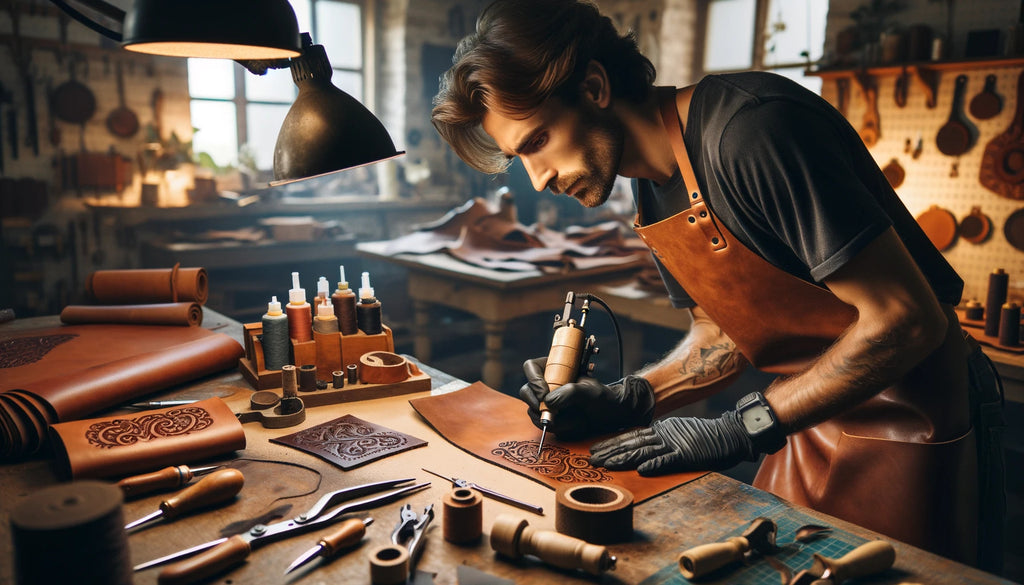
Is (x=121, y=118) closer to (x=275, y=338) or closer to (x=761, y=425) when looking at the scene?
(x=275, y=338)

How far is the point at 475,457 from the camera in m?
1.61

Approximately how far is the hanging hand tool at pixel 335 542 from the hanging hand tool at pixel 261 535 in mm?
72

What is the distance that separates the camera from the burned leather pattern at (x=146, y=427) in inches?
59.1

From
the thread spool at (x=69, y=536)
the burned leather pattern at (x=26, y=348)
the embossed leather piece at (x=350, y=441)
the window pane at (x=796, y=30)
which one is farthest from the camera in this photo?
the window pane at (x=796, y=30)

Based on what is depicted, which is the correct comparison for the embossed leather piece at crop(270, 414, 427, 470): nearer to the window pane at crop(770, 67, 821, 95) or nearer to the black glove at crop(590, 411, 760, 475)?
the black glove at crop(590, 411, 760, 475)

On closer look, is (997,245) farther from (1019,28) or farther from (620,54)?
(620,54)

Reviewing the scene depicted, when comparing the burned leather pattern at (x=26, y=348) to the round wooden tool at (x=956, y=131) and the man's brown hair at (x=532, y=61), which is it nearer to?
the man's brown hair at (x=532, y=61)

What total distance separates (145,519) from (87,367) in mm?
830

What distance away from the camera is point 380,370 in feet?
6.66

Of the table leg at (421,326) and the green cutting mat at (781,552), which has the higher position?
the green cutting mat at (781,552)

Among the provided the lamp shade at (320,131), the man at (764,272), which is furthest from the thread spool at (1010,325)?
the lamp shade at (320,131)

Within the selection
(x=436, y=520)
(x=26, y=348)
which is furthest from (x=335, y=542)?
(x=26, y=348)

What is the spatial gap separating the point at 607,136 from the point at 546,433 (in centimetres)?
→ 75

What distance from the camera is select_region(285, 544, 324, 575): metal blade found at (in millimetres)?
1154
